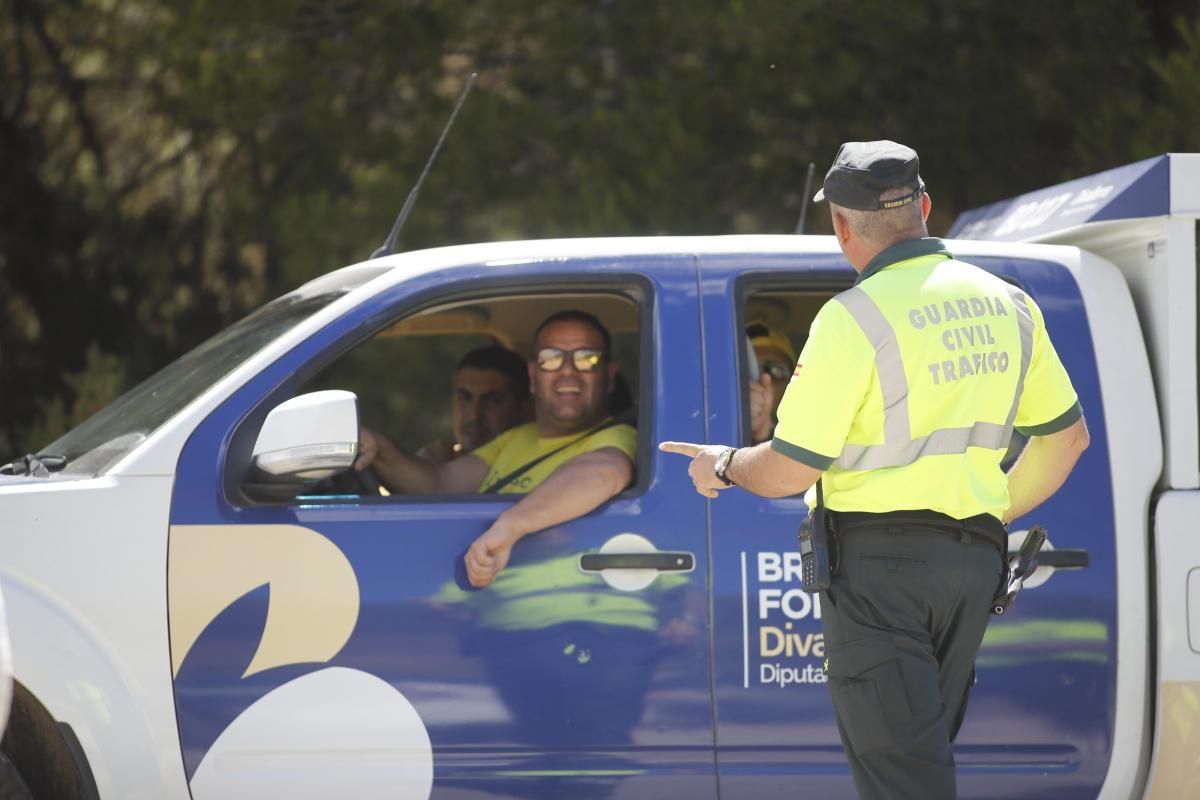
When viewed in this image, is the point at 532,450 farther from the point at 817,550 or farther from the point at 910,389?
the point at 910,389

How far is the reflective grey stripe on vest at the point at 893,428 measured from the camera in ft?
9.07

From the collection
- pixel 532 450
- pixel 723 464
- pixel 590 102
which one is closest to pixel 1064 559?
pixel 723 464

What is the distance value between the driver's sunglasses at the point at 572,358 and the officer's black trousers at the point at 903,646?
134cm

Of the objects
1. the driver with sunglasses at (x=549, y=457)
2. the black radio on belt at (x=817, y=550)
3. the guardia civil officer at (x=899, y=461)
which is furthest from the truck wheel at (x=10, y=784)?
the black radio on belt at (x=817, y=550)

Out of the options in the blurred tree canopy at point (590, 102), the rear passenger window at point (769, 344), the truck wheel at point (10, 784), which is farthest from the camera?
the blurred tree canopy at point (590, 102)

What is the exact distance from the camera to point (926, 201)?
2.97 m

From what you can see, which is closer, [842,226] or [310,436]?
[842,226]

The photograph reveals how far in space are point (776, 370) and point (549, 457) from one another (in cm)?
82

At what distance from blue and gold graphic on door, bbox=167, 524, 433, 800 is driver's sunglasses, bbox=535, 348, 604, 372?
0.93 m

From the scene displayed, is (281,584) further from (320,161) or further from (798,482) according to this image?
(320,161)

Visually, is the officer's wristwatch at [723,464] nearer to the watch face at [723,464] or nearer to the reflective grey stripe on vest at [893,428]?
the watch face at [723,464]

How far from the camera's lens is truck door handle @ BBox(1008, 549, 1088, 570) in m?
3.48

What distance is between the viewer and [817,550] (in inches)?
113

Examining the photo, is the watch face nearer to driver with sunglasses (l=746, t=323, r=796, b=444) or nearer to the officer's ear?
the officer's ear
